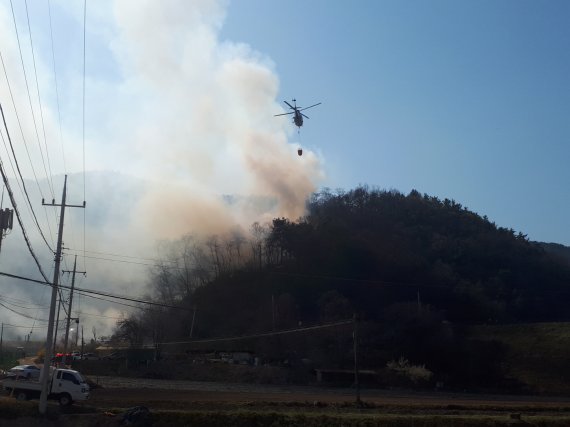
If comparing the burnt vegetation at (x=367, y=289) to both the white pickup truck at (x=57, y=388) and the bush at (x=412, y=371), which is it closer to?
the bush at (x=412, y=371)

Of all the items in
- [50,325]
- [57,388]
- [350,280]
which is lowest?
[57,388]

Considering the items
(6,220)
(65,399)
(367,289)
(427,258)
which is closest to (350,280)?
(367,289)

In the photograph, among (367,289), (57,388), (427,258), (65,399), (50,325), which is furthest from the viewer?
(427,258)

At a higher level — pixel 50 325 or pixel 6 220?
pixel 6 220

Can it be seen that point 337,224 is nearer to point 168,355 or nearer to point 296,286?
point 296,286

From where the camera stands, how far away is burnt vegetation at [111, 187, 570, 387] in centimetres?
9000

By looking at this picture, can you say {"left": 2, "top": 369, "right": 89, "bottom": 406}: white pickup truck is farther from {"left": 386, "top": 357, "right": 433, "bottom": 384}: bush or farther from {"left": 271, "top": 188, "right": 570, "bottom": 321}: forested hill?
{"left": 271, "top": 188, "right": 570, "bottom": 321}: forested hill

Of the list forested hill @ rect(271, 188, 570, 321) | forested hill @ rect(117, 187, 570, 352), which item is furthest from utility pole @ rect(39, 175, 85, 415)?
forested hill @ rect(271, 188, 570, 321)

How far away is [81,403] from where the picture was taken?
39406mm

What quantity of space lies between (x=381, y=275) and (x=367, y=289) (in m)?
6.38

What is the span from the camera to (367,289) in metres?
120

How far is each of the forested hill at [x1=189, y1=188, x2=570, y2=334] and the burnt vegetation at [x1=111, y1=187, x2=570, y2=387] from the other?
0.27m

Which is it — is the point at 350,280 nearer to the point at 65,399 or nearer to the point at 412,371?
the point at 412,371

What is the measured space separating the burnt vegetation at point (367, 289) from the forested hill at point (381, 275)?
27 centimetres
